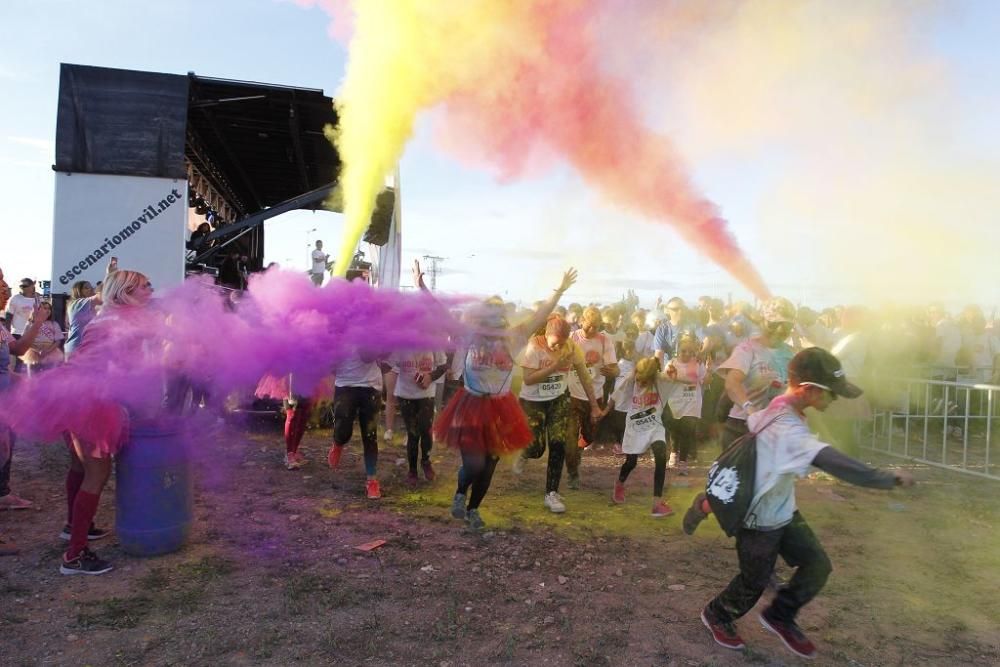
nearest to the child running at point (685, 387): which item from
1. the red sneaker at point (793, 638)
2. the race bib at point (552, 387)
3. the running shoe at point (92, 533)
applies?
the race bib at point (552, 387)

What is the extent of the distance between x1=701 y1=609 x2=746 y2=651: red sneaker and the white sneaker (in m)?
2.20

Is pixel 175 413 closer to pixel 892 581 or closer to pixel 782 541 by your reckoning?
pixel 782 541

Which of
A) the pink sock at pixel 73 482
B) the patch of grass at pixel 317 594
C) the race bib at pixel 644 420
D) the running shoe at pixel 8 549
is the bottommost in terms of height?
the running shoe at pixel 8 549

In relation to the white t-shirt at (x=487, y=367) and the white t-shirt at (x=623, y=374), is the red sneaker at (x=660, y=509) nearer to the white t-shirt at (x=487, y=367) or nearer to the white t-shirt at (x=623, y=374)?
the white t-shirt at (x=623, y=374)

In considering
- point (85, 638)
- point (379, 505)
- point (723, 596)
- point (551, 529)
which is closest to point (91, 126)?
point (379, 505)

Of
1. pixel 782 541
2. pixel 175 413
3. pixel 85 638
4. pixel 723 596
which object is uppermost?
pixel 175 413

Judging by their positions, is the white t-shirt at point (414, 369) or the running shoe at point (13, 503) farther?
the white t-shirt at point (414, 369)

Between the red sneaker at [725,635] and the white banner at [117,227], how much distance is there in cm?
675

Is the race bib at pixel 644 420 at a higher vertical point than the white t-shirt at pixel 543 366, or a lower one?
lower

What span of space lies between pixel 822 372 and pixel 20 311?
36.0 ft

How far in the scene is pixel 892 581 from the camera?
14.3 ft

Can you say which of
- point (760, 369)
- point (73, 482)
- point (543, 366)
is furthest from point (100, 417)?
point (760, 369)

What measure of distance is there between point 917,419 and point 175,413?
29.0 feet

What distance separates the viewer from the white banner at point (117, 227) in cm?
741
